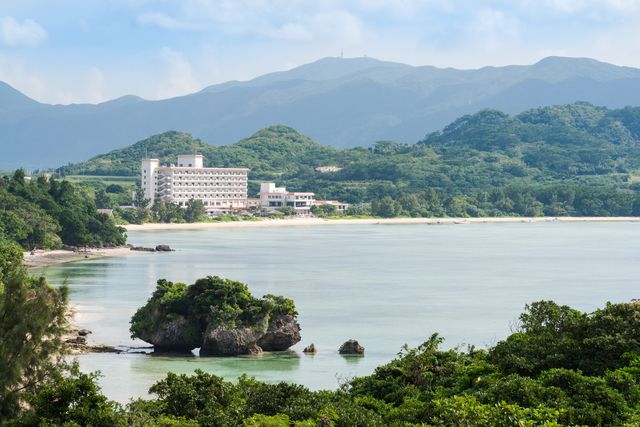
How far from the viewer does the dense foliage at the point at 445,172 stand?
13888cm

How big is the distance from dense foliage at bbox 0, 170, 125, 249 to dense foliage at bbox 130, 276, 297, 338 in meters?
30.9

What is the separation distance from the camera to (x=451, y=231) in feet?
364

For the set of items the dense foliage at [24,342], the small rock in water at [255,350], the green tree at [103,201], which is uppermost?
the green tree at [103,201]

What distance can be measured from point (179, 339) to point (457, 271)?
3295 cm

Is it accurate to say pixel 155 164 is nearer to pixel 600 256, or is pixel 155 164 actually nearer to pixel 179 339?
pixel 600 256

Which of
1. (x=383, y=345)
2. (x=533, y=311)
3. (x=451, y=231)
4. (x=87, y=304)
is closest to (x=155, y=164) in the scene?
(x=451, y=231)

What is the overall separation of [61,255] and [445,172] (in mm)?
105526

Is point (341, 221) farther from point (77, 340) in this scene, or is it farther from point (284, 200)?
point (77, 340)

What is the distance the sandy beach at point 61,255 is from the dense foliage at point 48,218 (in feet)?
3.30

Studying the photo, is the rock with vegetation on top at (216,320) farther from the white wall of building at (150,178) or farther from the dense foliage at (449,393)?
the white wall of building at (150,178)

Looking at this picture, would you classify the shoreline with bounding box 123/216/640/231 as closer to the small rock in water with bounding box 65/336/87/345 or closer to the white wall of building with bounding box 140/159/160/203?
the white wall of building with bounding box 140/159/160/203

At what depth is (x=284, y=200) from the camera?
13062cm

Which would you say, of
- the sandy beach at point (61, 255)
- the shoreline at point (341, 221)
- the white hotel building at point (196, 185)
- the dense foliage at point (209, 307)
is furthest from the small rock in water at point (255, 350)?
the white hotel building at point (196, 185)

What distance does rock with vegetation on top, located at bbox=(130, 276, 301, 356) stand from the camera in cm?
3152
